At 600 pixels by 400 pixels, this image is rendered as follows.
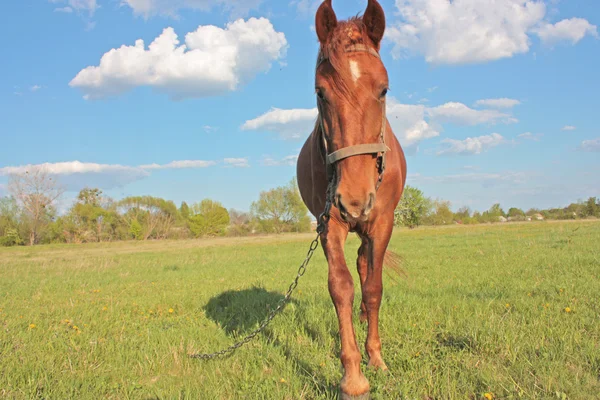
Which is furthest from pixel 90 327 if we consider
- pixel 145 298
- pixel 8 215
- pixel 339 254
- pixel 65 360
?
pixel 8 215

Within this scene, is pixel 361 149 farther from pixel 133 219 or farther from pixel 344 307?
pixel 133 219

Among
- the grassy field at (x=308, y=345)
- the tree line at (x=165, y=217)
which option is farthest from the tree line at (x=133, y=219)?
the grassy field at (x=308, y=345)

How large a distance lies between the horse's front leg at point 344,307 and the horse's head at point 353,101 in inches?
28.8

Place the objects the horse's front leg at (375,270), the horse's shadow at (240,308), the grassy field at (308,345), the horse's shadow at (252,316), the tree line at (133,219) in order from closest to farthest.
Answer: the grassy field at (308,345), the horse's shadow at (252,316), the horse's front leg at (375,270), the horse's shadow at (240,308), the tree line at (133,219)

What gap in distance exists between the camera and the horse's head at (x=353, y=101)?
7.79 feet

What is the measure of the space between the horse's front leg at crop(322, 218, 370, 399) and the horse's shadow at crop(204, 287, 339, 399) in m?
0.20

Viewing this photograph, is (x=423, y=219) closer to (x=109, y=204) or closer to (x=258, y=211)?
(x=258, y=211)

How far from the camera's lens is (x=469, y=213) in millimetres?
88125

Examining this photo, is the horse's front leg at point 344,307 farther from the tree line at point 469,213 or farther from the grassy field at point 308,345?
the tree line at point 469,213

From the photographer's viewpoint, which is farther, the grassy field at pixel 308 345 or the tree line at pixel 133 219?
the tree line at pixel 133 219

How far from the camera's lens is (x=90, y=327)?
Result: 510 cm

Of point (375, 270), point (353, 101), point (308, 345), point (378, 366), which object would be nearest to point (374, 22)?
point (353, 101)

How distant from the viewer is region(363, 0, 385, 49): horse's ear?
9.42 feet

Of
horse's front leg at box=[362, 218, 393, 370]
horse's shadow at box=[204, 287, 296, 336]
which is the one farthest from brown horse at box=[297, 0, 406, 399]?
horse's shadow at box=[204, 287, 296, 336]
